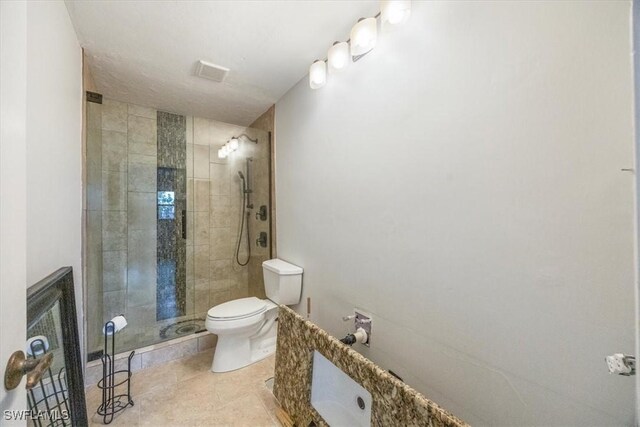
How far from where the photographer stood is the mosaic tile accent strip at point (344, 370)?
0.83m

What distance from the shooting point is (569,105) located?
0.79 metres

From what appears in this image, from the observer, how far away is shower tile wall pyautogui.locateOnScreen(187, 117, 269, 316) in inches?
104

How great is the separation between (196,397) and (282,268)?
3.21 feet

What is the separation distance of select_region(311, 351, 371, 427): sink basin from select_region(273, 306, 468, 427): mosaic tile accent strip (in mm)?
34

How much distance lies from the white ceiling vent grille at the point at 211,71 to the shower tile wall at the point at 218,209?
69 cm

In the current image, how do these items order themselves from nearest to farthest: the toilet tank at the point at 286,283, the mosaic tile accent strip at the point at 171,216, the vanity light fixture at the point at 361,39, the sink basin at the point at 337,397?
the sink basin at the point at 337,397, the vanity light fixture at the point at 361,39, the toilet tank at the point at 286,283, the mosaic tile accent strip at the point at 171,216

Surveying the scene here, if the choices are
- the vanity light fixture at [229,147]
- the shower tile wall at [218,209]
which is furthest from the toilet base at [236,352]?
the vanity light fixture at [229,147]

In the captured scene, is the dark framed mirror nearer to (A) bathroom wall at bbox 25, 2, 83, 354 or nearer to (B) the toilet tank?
(A) bathroom wall at bbox 25, 2, 83, 354

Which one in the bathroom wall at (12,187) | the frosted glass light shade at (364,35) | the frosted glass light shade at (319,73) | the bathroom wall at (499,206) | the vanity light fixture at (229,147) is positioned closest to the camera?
the bathroom wall at (12,187)

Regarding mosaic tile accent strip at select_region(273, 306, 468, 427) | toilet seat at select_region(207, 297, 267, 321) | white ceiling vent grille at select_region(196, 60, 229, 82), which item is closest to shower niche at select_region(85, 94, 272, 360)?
toilet seat at select_region(207, 297, 267, 321)

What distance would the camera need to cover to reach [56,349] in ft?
3.66

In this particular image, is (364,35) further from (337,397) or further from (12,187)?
(337,397)

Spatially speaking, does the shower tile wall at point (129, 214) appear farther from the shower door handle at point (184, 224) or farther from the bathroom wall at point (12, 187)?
the bathroom wall at point (12, 187)

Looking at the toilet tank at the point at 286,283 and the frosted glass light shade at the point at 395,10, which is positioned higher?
the frosted glass light shade at the point at 395,10
